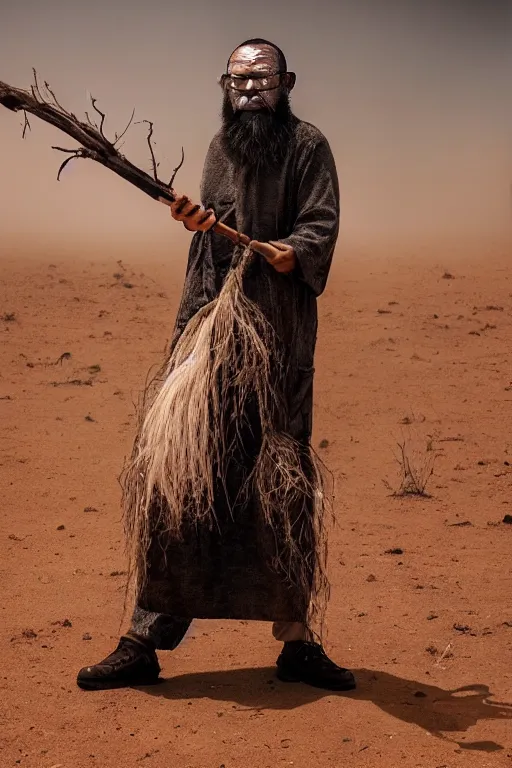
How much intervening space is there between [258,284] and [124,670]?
1267 millimetres

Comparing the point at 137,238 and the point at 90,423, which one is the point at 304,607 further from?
the point at 137,238

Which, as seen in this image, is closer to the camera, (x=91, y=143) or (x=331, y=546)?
(x=91, y=143)

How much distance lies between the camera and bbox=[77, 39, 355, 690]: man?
11.7 feet

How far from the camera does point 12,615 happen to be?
4.42 metres

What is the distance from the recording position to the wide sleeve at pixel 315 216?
11.5 ft

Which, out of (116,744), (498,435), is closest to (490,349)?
(498,435)

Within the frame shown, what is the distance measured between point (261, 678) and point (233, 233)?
1433 mm

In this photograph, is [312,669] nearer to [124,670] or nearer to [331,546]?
[124,670]

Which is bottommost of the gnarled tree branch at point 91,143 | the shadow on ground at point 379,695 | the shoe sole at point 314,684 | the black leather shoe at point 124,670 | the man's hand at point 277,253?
the shadow on ground at point 379,695

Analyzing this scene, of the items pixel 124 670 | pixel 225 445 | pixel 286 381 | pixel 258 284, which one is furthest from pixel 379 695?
pixel 258 284

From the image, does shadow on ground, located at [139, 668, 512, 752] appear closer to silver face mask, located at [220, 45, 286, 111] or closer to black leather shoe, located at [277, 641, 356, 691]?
black leather shoe, located at [277, 641, 356, 691]

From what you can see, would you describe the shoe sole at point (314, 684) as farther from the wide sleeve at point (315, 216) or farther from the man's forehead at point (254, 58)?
the man's forehead at point (254, 58)

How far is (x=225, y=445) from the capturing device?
359 centimetres


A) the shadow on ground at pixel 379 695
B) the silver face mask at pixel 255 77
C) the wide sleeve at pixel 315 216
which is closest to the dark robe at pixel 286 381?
the wide sleeve at pixel 315 216
